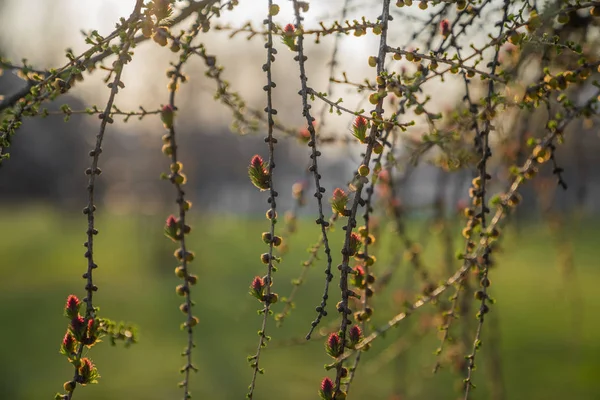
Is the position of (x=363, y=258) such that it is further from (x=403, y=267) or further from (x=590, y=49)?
(x=403, y=267)

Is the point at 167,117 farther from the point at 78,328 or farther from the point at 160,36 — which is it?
the point at 78,328

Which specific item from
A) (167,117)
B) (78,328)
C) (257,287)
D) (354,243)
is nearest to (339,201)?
(354,243)

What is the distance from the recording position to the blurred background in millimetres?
2439

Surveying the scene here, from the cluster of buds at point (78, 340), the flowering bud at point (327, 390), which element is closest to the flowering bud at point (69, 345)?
the cluster of buds at point (78, 340)

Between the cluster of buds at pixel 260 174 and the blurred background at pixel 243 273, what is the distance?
0.27 metres

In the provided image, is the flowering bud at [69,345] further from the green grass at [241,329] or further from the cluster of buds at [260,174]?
the green grass at [241,329]

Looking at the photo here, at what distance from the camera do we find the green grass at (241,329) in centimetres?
649

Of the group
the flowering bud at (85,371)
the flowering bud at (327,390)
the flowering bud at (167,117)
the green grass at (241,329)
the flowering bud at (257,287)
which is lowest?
the flowering bud at (327,390)

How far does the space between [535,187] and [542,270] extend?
11.5 metres

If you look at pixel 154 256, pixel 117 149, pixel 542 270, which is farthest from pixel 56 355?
pixel 117 149

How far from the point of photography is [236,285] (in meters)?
12.2

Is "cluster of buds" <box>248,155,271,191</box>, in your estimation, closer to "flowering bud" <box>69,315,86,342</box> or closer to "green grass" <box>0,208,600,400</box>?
"flowering bud" <box>69,315,86,342</box>

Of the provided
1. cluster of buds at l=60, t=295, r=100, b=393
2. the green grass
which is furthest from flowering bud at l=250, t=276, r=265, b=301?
the green grass

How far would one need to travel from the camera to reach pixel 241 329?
9180 millimetres
